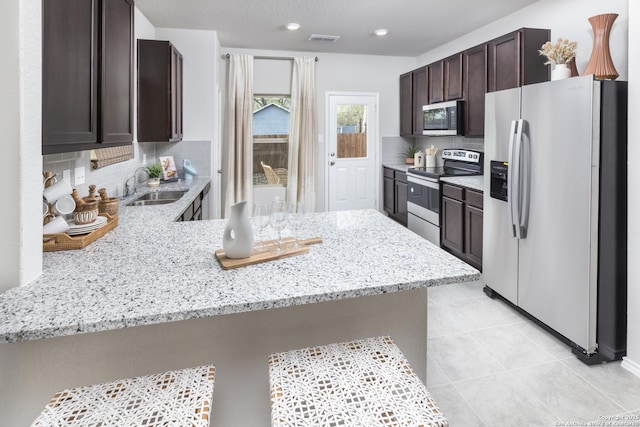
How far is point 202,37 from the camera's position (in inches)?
178

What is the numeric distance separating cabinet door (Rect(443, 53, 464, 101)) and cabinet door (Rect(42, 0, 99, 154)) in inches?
146

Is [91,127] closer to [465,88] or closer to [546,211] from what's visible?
[546,211]

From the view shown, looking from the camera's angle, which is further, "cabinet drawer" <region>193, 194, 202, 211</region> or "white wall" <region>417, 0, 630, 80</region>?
"cabinet drawer" <region>193, 194, 202, 211</region>

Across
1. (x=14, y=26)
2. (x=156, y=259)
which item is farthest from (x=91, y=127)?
(x=156, y=259)

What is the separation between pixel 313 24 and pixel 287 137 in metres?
1.78

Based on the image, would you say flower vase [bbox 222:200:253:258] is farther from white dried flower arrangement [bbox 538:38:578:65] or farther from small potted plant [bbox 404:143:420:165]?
small potted plant [bbox 404:143:420:165]

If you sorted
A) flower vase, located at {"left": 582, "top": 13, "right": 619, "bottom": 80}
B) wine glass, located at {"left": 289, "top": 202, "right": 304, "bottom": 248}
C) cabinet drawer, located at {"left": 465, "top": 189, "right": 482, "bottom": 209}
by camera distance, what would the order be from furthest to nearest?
cabinet drawer, located at {"left": 465, "top": 189, "right": 482, "bottom": 209} → flower vase, located at {"left": 582, "top": 13, "right": 619, "bottom": 80} → wine glass, located at {"left": 289, "top": 202, "right": 304, "bottom": 248}

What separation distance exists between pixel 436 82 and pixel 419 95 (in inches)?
20.4

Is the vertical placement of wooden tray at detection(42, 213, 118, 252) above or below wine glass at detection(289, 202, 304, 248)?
below

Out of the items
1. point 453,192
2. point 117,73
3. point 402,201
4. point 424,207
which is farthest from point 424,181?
point 117,73

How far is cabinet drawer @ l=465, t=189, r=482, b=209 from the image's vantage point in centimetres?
350

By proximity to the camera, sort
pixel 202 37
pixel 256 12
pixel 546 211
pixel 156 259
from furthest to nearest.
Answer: pixel 202 37, pixel 256 12, pixel 546 211, pixel 156 259

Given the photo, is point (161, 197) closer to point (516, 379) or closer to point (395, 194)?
point (516, 379)

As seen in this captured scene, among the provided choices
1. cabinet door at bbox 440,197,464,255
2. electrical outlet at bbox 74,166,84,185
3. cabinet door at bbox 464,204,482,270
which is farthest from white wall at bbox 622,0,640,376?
electrical outlet at bbox 74,166,84,185
